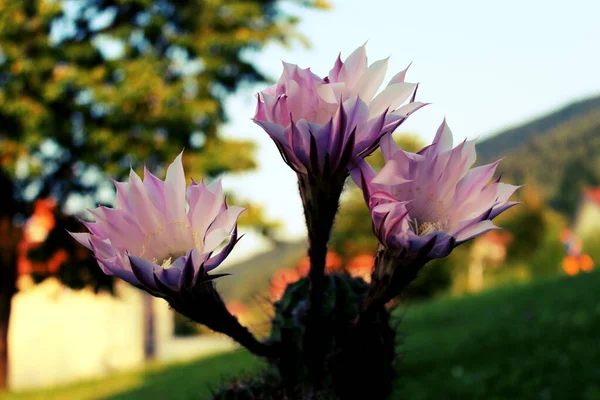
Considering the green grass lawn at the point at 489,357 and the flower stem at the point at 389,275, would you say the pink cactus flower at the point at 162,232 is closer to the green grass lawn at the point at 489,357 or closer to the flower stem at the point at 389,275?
the flower stem at the point at 389,275

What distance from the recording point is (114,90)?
9711 mm

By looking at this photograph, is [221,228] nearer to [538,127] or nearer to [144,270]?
[144,270]

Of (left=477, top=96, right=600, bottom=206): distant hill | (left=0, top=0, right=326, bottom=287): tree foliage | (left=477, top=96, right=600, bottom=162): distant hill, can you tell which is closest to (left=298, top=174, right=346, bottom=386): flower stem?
(left=0, top=0, right=326, bottom=287): tree foliage

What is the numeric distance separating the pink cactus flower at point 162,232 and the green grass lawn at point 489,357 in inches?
39.9

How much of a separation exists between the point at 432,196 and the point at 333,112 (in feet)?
0.76

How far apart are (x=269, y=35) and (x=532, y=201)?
52.8 feet

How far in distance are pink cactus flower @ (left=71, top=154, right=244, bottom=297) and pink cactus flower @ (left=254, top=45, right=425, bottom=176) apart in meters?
0.15

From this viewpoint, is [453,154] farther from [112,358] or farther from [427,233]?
[112,358]

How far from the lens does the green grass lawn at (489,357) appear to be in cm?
477

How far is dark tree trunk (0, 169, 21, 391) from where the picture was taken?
1068 centimetres

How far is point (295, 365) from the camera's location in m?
1.46

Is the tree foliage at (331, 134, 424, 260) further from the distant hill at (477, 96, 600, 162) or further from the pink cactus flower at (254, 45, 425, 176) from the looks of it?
the distant hill at (477, 96, 600, 162)

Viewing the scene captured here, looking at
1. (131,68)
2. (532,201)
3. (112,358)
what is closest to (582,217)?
(532,201)

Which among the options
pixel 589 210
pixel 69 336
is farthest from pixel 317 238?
pixel 589 210
